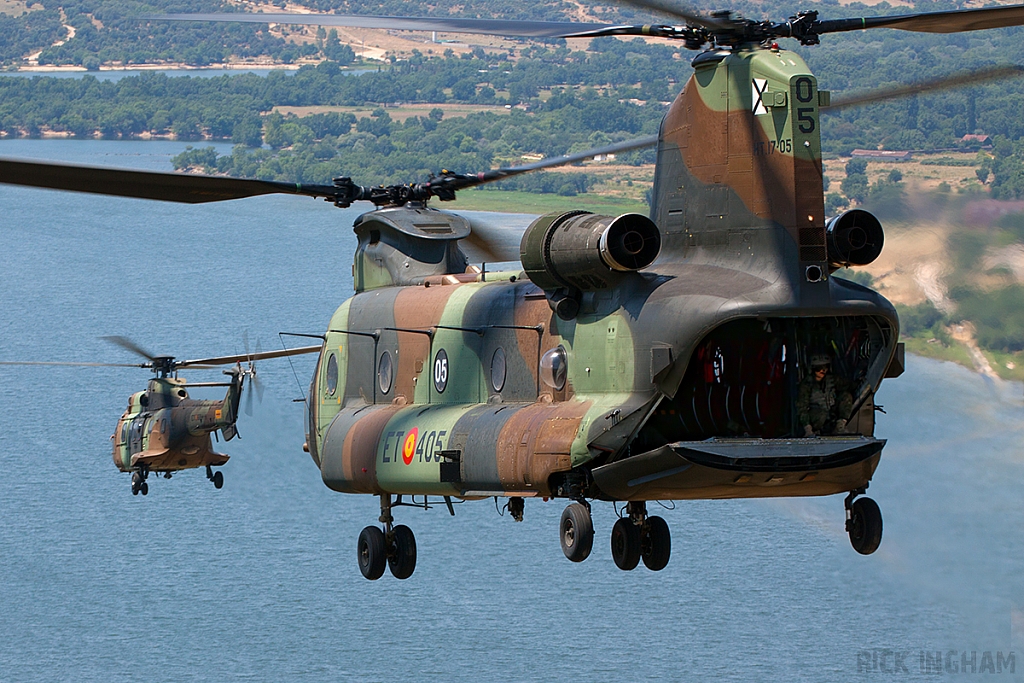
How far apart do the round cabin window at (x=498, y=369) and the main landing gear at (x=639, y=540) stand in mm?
2144

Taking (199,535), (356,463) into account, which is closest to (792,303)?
(356,463)

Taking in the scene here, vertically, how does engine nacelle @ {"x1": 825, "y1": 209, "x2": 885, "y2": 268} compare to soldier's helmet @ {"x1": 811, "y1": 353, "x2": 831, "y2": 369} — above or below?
above

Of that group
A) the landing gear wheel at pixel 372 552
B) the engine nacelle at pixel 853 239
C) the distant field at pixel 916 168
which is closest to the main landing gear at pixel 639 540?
the landing gear wheel at pixel 372 552

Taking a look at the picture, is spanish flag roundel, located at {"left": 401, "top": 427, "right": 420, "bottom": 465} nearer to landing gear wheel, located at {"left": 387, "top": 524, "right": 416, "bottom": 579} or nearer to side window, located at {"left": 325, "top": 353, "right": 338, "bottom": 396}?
landing gear wheel, located at {"left": 387, "top": 524, "right": 416, "bottom": 579}

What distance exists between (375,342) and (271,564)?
95.6 metres

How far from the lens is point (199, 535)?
124938 mm

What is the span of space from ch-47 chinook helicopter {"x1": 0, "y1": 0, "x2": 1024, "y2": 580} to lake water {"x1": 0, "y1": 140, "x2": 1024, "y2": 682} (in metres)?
44.2

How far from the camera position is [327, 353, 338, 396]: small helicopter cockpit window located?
23859 millimetres

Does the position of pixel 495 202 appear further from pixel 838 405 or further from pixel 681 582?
pixel 838 405

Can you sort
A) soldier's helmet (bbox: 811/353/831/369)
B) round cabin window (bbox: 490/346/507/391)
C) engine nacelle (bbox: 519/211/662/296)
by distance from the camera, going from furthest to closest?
1. round cabin window (bbox: 490/346/507/391)
2. engine nacelle (bbox: 519/211/662/296)
3. soldier's helmet (bbox: 811/353/831/369)

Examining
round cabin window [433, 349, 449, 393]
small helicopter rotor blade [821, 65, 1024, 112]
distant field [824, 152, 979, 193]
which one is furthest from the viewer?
distant field [824, 152, 979, 193]

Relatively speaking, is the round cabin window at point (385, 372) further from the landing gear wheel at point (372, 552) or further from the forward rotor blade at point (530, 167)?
the forward rotor blade at point (530, 167)

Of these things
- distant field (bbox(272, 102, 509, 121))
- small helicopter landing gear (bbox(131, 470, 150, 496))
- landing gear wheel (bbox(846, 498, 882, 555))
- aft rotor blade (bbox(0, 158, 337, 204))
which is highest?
distant field (bbox(272, 102, 509, 121))

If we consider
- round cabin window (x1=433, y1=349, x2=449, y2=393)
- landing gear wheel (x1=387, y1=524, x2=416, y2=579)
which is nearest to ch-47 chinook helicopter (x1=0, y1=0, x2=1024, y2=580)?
round cabin window (x1=433, y1=349, x2=449, y2=393)
